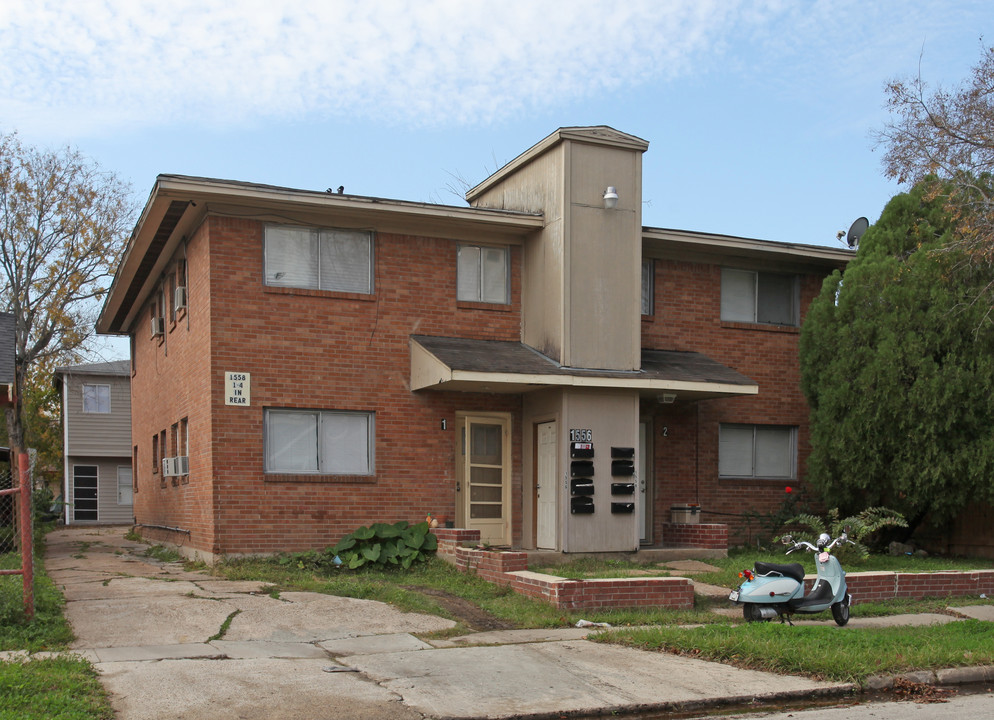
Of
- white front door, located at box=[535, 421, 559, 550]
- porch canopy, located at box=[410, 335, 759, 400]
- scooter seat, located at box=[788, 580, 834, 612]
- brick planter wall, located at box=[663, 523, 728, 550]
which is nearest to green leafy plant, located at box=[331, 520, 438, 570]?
white front door, located at box=[535, 421, 559, 550]

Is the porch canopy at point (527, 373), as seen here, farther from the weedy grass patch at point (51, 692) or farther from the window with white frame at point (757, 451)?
the weedy grass patch at point (51, 692)

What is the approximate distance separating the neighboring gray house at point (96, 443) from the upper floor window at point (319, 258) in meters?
25.4

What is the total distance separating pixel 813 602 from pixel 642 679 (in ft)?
10.4

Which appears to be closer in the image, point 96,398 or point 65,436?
point 65,436

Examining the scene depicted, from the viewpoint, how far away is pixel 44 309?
108 feet

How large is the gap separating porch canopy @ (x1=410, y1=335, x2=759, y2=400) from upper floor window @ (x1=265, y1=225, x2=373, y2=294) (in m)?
1.35

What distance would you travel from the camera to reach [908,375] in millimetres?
15945

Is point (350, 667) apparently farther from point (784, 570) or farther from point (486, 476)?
point (486, 476)

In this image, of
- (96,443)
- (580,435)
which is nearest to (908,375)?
(580,435)

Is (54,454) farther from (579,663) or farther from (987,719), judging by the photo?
(987,719)

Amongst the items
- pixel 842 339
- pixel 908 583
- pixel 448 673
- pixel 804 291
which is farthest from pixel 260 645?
pixel 804 291

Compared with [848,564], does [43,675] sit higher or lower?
higher

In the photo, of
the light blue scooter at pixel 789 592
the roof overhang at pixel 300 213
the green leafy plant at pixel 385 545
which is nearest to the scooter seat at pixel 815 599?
the light blue scooter at pixel 789 592

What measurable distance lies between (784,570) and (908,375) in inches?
265
